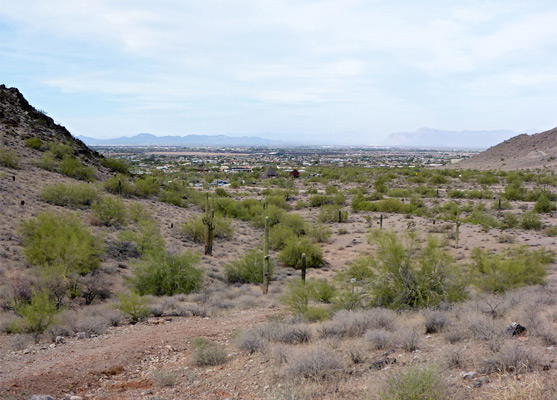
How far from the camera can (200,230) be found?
23.3 m

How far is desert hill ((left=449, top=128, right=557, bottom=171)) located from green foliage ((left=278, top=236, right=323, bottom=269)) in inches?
2589

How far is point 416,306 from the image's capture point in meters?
10.1

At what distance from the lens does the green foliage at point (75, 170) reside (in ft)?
90.2

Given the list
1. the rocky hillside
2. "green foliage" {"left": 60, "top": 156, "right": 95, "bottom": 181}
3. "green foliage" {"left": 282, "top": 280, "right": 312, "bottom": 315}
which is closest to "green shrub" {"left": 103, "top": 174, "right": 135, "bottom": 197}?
"green foliage" {"left": 60, "top": 156, "right": 95, "bottom": 181}

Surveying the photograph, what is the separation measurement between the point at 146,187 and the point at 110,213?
8.55 m

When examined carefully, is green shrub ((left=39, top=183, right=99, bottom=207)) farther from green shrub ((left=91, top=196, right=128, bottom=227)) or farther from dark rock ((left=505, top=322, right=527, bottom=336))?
dark rock ((left=505, top=322, right=527, bottom=336))

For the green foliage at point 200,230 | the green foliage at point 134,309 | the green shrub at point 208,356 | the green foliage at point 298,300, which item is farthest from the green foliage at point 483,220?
the green shrub at point 208,356

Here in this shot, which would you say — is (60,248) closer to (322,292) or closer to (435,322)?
(322,292)

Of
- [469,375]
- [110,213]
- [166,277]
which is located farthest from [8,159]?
[469,375]

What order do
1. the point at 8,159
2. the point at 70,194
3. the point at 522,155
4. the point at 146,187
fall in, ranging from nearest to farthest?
the point at 70,194 < the point at 8,159 < the point at 146,187 < the point at 522,155

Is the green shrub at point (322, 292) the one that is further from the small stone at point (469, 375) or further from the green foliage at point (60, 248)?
the green foliage at point (60, 248)

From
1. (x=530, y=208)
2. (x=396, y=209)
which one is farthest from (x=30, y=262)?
(x=530, y=208)

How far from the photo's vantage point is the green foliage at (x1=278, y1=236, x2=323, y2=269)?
21.1 metres

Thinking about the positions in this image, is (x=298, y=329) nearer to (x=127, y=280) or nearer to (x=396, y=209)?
(x=127, y=280)
